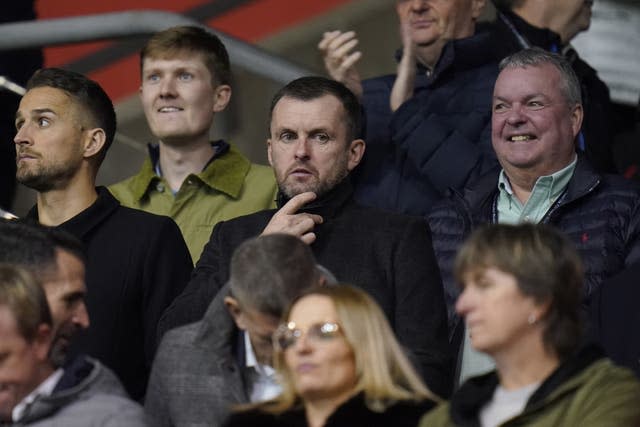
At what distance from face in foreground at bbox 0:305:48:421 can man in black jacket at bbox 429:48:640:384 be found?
1553 millimetres

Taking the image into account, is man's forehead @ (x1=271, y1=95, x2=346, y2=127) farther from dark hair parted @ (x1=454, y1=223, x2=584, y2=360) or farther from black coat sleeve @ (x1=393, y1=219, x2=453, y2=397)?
dark hair parted @ (x1=454, y1=223, x2=584, y2=360)

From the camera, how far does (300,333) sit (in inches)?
192

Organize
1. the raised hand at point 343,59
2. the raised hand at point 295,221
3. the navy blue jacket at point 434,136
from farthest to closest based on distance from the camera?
1. the raised hand at point 343,59
2. the navy blue jacket at point 434,136
3. the raised hand at point 295,221

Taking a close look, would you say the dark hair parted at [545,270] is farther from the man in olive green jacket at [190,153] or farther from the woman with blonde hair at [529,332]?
the man in olive green jacket at [190,153]

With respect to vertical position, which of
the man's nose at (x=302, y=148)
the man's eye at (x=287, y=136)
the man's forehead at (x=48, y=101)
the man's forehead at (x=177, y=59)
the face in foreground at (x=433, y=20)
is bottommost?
the man's nose at (x=302, y=148)

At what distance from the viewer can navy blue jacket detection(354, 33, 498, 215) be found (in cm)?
687

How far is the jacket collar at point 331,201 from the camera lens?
242 inches

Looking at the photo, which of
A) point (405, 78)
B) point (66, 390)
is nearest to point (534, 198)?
point (405, 78)

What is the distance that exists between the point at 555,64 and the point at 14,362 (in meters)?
2.34

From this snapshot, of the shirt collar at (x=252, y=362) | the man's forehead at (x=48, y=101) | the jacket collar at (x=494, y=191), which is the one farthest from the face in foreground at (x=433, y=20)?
the shirt collar at (x=252, y=362)

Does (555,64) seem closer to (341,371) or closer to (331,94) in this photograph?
(331,94)

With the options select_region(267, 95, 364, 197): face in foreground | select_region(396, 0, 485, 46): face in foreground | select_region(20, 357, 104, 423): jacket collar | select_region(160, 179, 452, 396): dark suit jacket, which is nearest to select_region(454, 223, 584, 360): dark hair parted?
select_region(160, 179, 452, 396): dark suit jacket

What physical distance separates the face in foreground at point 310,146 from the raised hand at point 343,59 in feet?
2.55

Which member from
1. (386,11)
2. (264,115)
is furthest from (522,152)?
(386,11)
